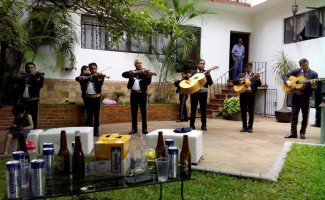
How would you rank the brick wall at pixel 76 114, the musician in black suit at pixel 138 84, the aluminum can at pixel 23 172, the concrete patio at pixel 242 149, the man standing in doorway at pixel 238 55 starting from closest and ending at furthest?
the aluminum can at pixel 23 172, the concrete patio at pixel 242 149, the musician in black suit at pixel 138 84, the brick wall at pixel 76 114, the man standing in doorway at pixel 238 55

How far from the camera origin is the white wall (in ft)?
28.3

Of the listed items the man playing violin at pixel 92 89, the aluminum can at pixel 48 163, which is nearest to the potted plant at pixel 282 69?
the man playing violin at pixel 92 89

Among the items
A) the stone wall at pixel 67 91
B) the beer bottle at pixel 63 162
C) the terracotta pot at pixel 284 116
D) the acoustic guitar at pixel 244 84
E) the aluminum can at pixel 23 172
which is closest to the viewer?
the aluminum can at pixel 23 172

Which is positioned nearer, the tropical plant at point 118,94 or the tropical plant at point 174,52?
the tropical plant at point 118,94

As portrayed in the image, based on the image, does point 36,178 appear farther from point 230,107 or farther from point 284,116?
point 284,116

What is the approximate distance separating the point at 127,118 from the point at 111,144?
6.34 metres

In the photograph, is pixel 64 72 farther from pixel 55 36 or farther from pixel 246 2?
pixel 246 2

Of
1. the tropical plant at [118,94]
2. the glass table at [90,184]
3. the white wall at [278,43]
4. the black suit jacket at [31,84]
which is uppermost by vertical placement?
the white wall at [278,43]

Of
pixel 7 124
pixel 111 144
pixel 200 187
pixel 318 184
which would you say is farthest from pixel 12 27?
pixel 318 184

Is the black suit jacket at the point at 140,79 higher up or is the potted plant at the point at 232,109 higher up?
the black suit jacket at the point at 140,79

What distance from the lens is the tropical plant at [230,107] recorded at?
927 centimetres

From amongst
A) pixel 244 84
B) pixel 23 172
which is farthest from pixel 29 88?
pixel 244 84

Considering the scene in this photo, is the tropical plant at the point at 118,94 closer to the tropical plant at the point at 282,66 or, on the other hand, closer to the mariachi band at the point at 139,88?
the mariachi band at the point at 139,88

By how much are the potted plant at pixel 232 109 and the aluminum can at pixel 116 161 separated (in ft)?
25.0
